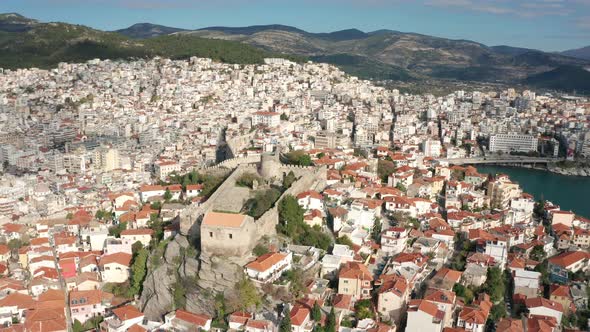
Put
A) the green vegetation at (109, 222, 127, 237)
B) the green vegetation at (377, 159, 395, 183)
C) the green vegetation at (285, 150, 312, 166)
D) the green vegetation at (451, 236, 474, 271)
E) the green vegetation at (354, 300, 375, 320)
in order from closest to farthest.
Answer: the green vegetation at (354, 300, 375, 320) < the green vegetation at (451, 236, 474, 271) < the green vegetation at (109, 222, 127, 237) < the green vegetation at (285, 150, 312, 166) < the green vegetation at (377, 159, 395, 183)

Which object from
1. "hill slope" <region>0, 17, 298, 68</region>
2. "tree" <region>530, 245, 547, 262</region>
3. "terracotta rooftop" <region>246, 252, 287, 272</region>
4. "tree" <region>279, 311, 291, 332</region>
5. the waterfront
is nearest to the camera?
"tree" <region>279, 311, 291, 332</region>

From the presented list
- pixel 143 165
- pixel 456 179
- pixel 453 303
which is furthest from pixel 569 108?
pixel 453 303

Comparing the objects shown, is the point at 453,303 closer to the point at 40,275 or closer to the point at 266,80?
the point at 40,275

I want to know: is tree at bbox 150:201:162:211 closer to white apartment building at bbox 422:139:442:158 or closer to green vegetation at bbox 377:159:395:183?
green vegetation at bbox 377:159:395:183

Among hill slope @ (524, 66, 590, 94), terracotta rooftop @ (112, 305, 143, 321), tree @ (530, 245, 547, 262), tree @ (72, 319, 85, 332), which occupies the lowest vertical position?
tree @ (72, 319, 85, 332)

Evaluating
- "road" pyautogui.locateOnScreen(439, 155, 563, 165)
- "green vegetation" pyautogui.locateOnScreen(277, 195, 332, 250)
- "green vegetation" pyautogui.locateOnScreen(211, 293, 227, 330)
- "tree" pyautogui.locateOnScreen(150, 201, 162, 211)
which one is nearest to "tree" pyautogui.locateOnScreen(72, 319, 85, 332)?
"green vegetation" pyautogui.locateOnScreen(211, 293, 227, 330)

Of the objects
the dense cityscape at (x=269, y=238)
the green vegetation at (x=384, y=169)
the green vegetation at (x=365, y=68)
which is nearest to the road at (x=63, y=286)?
the dense cityscape at (x=269, y=238)
